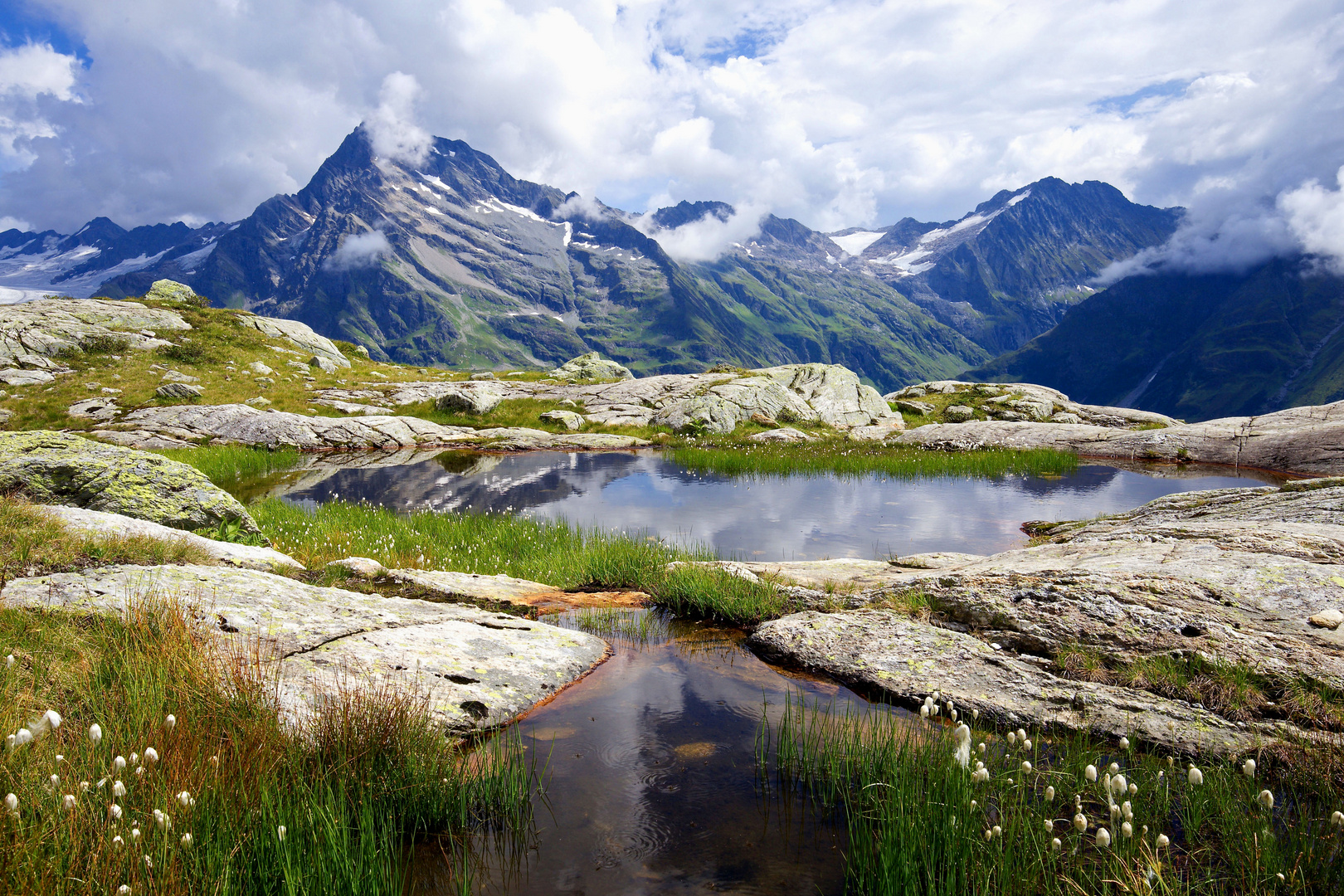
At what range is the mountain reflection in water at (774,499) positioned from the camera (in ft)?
59.4

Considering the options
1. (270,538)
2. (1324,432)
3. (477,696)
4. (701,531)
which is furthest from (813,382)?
(477,696)

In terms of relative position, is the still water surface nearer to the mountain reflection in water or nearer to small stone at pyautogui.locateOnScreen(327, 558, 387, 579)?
the mountain reflection in water

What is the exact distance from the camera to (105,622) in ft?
19.8

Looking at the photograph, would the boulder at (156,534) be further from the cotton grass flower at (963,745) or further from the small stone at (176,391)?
the small stone at (176,391)

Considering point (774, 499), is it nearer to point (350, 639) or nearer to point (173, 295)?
point (350, 639)

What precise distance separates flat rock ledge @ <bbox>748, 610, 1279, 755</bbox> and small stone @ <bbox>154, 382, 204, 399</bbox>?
49779 millimetres

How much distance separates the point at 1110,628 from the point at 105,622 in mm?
11208

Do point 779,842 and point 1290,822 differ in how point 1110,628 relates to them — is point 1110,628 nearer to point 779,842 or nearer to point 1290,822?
point 1290,822

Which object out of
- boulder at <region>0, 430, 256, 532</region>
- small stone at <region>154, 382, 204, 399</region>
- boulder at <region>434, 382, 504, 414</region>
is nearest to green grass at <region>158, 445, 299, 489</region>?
boulder at <region>0, 430, 256, 532</region>

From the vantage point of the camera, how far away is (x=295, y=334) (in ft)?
221

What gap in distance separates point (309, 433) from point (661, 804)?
41.9 metres

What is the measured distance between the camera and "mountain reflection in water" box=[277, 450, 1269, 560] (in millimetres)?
18109

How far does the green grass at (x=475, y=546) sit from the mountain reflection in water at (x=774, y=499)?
253 cm

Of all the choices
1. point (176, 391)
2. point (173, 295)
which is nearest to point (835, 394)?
point (176, 391)
